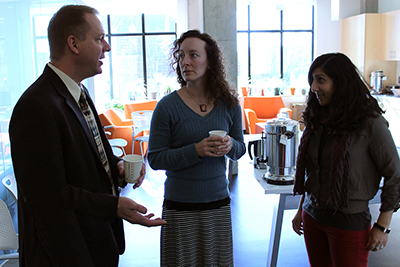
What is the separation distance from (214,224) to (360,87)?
885mm

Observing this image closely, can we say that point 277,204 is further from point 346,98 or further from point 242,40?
point 242,40

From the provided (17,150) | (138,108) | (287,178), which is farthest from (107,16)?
(17,150)

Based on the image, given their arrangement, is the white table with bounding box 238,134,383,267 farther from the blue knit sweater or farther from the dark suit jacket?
the dark suit jacket

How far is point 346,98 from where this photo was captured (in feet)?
4.56

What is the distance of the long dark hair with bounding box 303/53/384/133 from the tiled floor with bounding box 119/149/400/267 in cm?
86

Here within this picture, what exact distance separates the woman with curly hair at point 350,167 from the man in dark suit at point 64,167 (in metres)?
0.78

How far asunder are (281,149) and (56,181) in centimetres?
137

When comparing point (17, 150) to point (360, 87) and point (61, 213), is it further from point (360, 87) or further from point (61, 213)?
point (360, 87)

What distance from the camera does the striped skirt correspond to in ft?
5.11

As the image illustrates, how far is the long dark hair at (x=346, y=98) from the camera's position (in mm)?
1357

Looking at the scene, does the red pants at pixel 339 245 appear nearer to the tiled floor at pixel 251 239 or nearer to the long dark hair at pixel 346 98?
the long dark hair at pixel 346 98

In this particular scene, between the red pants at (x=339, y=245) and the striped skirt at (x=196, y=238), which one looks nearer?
the red pants at (x=339, y=245)

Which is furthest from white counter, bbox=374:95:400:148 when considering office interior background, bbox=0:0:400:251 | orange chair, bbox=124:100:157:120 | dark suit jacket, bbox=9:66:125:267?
dark suit jacket, bbox=9:66:125:267

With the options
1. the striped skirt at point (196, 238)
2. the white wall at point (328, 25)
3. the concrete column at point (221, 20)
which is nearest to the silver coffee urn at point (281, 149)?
the striped skirt at point (196, 238)
